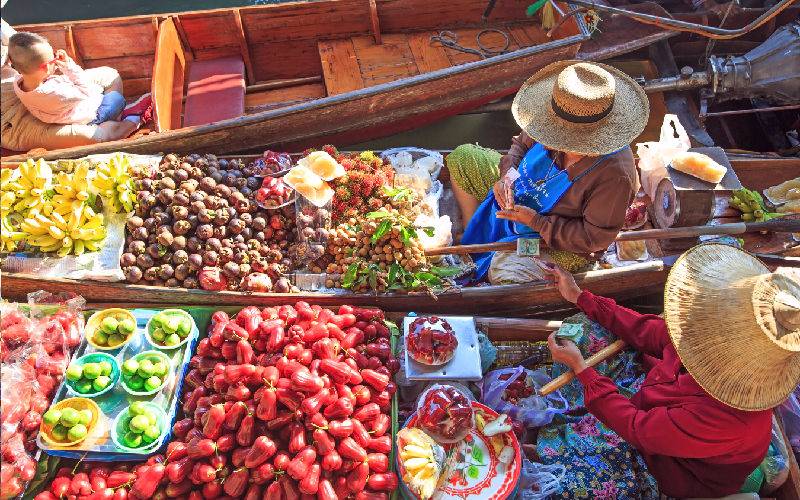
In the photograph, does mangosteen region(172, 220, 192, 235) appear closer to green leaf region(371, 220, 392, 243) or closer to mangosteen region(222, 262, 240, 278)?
mangosteen region(222, 262, 240, 278)

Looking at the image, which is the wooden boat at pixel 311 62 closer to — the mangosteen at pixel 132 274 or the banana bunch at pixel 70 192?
the banana bunch at pixel 70 192

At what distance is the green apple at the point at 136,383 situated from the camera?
2.96m

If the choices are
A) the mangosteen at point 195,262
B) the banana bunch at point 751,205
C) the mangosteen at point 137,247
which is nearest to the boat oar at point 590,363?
the banana bunch at point 751,205

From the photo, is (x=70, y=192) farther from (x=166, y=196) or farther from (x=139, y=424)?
(x=139, y=424)

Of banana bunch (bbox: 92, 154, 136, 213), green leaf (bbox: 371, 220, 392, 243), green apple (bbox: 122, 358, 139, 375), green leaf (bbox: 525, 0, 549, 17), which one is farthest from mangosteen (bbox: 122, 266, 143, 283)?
green leaf (bbox: 525, 0, 549, 17)

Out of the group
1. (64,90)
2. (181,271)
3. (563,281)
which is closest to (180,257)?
(181,271)

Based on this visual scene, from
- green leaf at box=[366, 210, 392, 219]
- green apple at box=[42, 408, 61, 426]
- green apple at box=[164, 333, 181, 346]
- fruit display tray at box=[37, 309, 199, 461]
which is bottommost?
fruit display tray at box=[37, 309, 199, 461]

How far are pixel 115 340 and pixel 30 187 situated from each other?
4.04 feet

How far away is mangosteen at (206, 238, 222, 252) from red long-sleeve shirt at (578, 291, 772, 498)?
85.2 inches

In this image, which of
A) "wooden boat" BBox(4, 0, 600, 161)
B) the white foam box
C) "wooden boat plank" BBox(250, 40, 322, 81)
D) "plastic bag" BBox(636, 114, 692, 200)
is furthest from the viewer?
"wooden boat plank" BBox(250, 40, 322, 81)

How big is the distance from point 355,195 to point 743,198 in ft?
8.69

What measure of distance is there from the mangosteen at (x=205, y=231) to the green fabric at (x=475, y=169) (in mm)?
1681

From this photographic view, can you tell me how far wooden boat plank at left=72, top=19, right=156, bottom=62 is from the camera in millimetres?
4941

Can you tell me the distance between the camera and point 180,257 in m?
3.48
